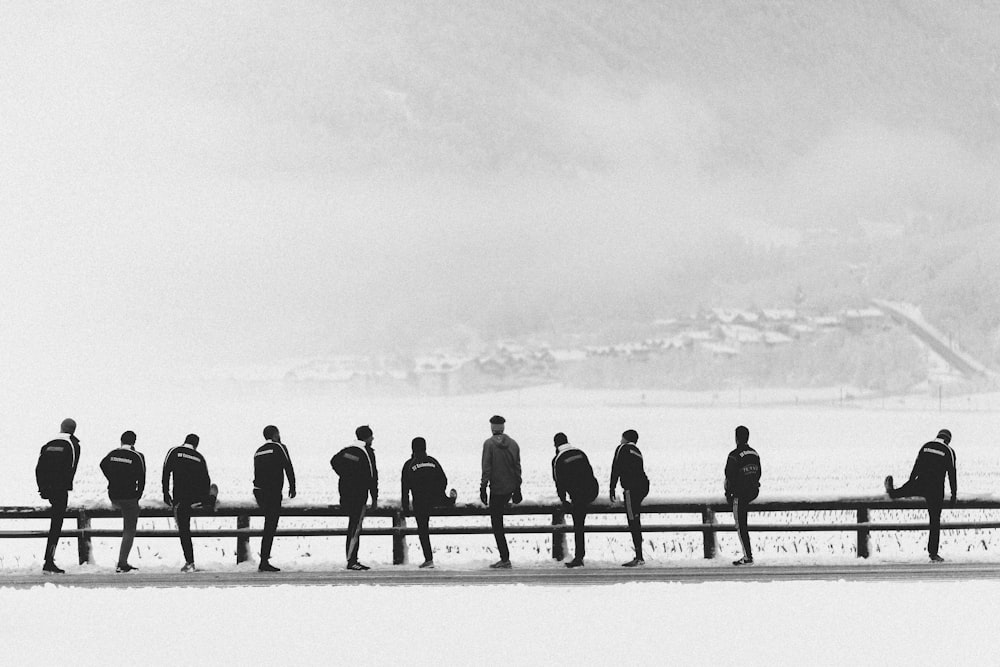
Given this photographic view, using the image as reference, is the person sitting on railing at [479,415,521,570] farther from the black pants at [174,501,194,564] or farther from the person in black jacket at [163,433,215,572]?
the black pants at [174,501,194,564]

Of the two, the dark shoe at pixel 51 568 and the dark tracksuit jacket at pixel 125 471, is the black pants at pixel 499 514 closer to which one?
the dark tracksuit jacket at pixel 125 471

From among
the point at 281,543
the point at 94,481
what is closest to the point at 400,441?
the point at 94,481

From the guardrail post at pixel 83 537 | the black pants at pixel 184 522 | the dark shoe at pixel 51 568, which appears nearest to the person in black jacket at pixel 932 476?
the black pants at pixel 184 522

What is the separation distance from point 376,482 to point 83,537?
14.3 ft

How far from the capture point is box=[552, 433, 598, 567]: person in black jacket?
17453 mm

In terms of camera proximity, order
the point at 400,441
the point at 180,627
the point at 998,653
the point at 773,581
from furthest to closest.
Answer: the point at 400,441, the point at 773,581, the point at 180,627, the point at 998,653

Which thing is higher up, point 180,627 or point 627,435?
point 627,435

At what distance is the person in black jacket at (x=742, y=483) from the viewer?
17516 millimetres

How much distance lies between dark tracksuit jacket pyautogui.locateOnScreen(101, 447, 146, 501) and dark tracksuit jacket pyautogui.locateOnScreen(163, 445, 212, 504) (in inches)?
13.6

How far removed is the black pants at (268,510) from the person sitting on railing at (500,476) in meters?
2.73

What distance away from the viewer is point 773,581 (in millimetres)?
16062

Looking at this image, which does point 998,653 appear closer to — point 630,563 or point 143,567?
point 630,563

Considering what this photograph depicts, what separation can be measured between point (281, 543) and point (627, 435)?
28.1 feet

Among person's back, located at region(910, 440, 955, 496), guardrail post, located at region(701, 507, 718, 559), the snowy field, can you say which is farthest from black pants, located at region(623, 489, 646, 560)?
person's back, located at region(910, 440, 955, 496)
